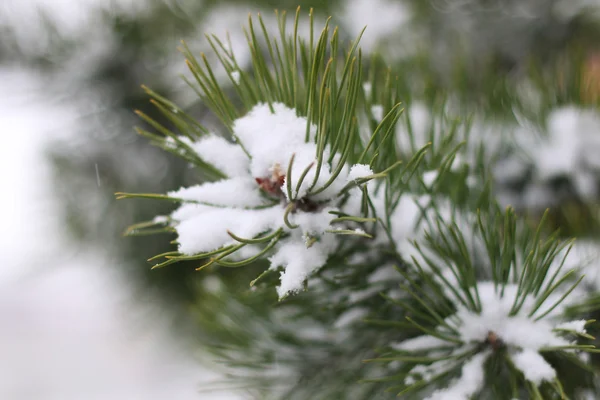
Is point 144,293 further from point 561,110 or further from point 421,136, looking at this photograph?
point 561,110

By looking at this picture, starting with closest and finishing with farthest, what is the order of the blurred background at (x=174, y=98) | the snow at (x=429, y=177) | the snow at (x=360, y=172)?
the snow at (x=360, y=172), the snow at (x=429, y=177), the blurred background at (x=174, y=98)

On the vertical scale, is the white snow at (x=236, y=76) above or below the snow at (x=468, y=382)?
above

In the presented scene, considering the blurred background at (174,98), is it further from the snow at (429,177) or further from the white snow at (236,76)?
the white snow at (236,76)

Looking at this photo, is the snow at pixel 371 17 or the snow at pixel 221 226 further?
the snow at pixel 371 17

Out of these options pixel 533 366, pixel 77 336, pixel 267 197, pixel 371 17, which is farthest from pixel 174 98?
pixel 77 336

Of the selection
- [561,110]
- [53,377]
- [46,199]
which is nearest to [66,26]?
[46,199]

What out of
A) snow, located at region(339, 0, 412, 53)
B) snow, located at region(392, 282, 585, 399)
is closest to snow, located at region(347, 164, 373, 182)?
snow, located at region(392, 282, 585, 399)

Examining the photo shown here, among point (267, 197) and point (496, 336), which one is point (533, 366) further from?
point (267, 197)

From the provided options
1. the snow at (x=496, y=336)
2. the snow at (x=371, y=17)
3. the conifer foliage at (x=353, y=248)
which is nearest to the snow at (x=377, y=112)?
the conifer foliage at (x=353, y=248)
